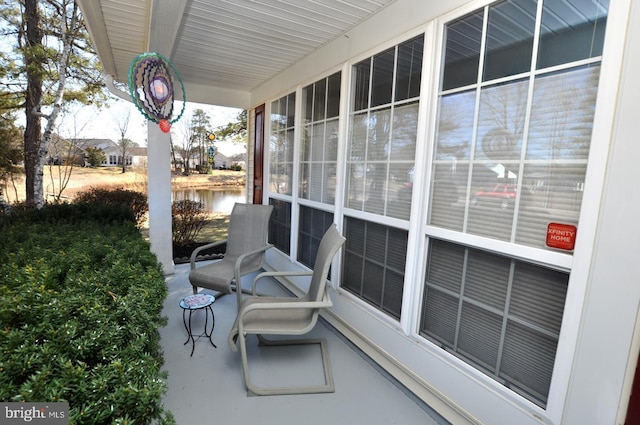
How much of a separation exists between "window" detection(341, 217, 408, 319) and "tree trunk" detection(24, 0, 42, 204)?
6077 millimetres

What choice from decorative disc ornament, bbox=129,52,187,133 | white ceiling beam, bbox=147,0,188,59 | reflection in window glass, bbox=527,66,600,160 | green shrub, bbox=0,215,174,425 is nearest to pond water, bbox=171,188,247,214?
decorative disc ornament, bbox=129,52,187,133

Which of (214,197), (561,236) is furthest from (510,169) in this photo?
(214,197)

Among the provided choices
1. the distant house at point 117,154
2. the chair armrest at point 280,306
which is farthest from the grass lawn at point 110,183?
the chair armrest at point 280,306

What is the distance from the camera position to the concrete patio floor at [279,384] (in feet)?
6.57

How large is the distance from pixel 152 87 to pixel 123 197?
5073 millimetres

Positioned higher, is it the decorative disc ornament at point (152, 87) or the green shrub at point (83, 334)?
the decorative disc ornament at point (152, 87)

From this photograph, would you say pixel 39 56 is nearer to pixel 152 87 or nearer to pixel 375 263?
pixel 152 87

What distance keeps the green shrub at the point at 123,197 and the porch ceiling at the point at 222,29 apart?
126 inches

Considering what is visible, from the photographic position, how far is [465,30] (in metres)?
1.92

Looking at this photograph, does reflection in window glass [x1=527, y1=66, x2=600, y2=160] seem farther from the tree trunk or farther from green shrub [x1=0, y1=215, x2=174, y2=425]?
the tree trunk

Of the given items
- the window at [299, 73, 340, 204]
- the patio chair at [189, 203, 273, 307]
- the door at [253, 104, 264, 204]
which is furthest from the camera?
the door at [253, 104, 264, 204]

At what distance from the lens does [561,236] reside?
1.45 m

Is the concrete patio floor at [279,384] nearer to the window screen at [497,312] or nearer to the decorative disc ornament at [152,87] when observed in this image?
the window screen at [497,312]

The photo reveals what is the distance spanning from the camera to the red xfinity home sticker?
1419 millimetres
